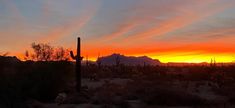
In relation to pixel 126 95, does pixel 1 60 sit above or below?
above

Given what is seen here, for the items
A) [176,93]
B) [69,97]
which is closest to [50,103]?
[69,97]

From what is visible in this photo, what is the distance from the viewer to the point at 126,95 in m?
30.6

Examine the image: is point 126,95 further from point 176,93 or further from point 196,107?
point 196,107

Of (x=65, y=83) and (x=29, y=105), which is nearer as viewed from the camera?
(x=29, y=105)

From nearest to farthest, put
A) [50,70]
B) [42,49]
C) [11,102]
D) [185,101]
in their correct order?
[11,102], [185,101], [50,70], [42,49]

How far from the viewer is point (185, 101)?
27.4m

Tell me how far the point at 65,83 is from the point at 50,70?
216 cm

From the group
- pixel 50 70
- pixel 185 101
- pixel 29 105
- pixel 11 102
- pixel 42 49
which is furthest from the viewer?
pixel 42 49

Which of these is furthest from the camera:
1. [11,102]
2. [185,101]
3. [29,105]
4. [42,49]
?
[42,49]

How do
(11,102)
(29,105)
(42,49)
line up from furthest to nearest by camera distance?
(42,49) → (29,105) → (11,102)

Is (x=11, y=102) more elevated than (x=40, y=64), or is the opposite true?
(x=40, y=64)

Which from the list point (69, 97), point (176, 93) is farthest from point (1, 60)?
point (176, 93)

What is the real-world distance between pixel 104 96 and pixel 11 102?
6316mm

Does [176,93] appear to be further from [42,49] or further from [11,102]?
[42,49]
